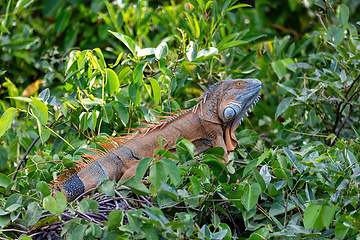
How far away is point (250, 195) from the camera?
1837 millimetres

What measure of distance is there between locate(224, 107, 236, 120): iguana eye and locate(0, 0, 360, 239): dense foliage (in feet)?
0.47

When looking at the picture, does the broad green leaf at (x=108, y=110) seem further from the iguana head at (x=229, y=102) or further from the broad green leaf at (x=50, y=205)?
the broad green leaf at (x=50, y=205)

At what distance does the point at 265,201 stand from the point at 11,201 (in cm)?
121

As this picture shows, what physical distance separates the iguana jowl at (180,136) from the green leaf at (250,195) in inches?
28.0

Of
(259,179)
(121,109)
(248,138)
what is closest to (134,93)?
(121,109)

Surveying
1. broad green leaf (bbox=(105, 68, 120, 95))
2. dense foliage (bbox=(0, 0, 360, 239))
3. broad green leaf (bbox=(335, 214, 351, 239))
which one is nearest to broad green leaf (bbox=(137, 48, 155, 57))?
dense foliage (bbox=(0, 0, 360, 239))

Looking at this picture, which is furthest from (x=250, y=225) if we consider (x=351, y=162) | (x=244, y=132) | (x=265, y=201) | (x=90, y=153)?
(x=90, y=153)

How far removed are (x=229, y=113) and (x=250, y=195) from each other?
3.38ft

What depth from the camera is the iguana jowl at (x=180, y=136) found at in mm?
2439

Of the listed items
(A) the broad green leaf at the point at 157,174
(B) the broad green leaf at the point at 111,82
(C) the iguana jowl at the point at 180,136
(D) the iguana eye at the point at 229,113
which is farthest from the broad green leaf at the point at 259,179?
(B) the broad green leaf at the point at 111,82

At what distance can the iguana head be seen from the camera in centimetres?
281

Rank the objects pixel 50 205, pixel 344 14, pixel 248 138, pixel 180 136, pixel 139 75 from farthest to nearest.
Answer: pixel 344 14, pixel 180 136, pixel 248 138, pixel 139 75, pixel 50 205

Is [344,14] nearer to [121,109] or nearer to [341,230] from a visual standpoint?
[121,109]

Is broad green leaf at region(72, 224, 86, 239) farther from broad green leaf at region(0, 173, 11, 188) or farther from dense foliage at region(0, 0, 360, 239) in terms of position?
broad green leaf at region(0, 173, 11, 188)
